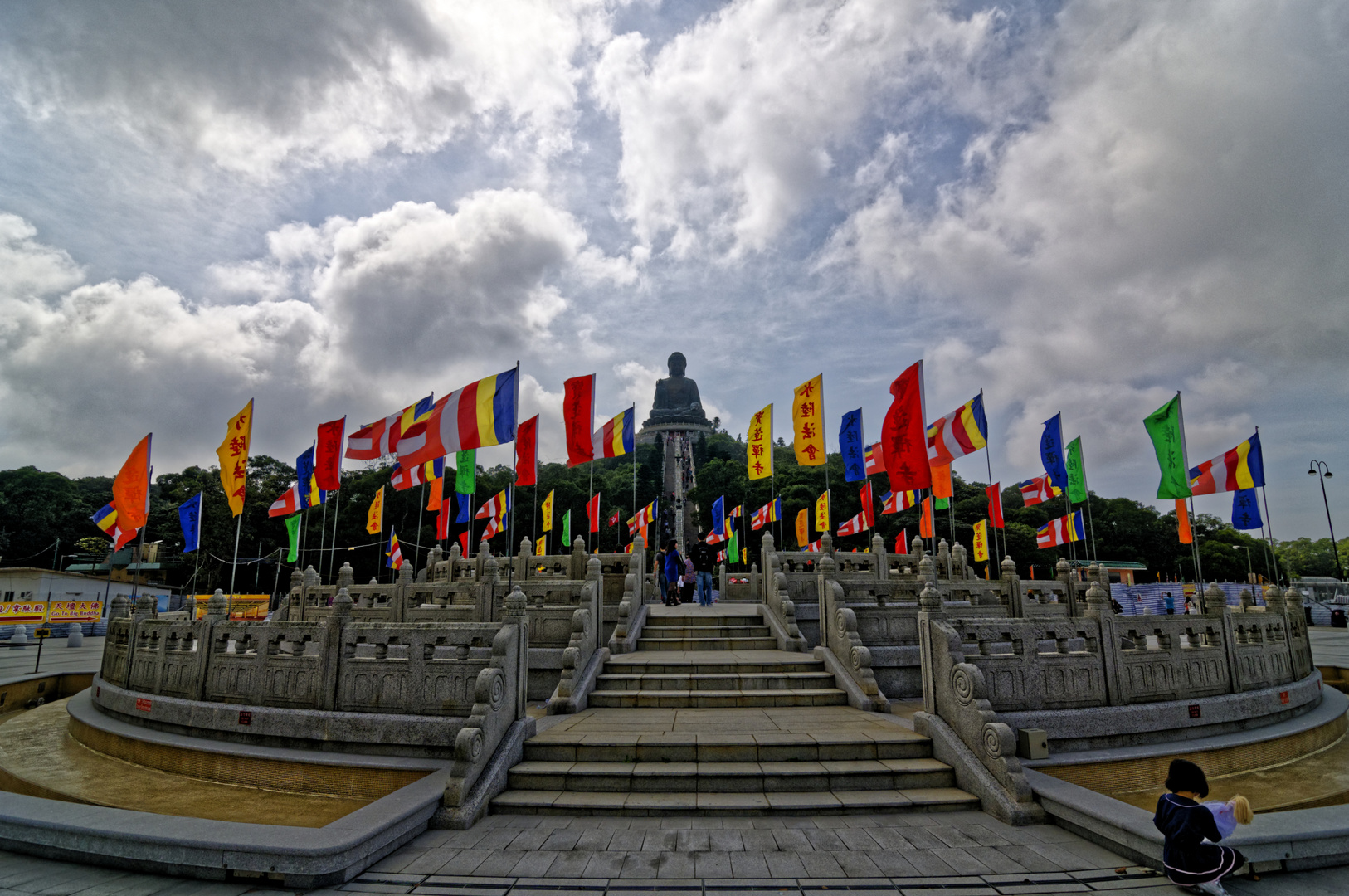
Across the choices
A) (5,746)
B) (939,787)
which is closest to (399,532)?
(5,746)

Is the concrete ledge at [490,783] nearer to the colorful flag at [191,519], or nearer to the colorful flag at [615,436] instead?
the colorful flag at [615,436]

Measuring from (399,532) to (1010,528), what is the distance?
4955 centimetres

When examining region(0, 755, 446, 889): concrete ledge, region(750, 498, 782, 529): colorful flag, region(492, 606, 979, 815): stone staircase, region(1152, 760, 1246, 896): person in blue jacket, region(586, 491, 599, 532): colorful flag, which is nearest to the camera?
region(1152, 760, 1246, 896): person in blue jacket

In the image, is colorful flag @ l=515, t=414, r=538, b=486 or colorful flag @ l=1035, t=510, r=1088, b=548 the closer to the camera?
colorful flag @ l=515, t=414, r=538, b=486

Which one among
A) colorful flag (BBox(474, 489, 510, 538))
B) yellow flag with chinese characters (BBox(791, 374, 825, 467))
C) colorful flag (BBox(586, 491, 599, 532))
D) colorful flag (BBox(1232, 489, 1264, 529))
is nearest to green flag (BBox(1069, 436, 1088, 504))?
colorful flag (BBox(1232, 489, 1264, 529))

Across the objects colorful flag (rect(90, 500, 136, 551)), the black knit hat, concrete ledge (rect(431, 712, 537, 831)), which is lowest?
concrete ledge (rect(431, 712, 537, 831))

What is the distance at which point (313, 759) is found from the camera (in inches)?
307

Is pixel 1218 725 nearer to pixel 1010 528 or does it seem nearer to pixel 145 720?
pixel 145 720

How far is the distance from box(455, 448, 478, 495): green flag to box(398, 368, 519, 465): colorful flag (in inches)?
153

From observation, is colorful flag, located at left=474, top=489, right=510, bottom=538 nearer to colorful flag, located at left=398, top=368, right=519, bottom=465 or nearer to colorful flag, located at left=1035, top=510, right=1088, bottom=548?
colorful flag, located at left=398, top=368, right=519, bottom=465

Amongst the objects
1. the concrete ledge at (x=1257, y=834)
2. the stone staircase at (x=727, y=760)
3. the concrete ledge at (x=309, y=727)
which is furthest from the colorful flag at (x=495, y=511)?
the concrete ledge at (x=1257, y=834)

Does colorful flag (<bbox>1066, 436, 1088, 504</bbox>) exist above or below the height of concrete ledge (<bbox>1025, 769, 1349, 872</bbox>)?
above

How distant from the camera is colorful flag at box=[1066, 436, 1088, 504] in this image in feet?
70.8

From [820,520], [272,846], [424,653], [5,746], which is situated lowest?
[5,746]
